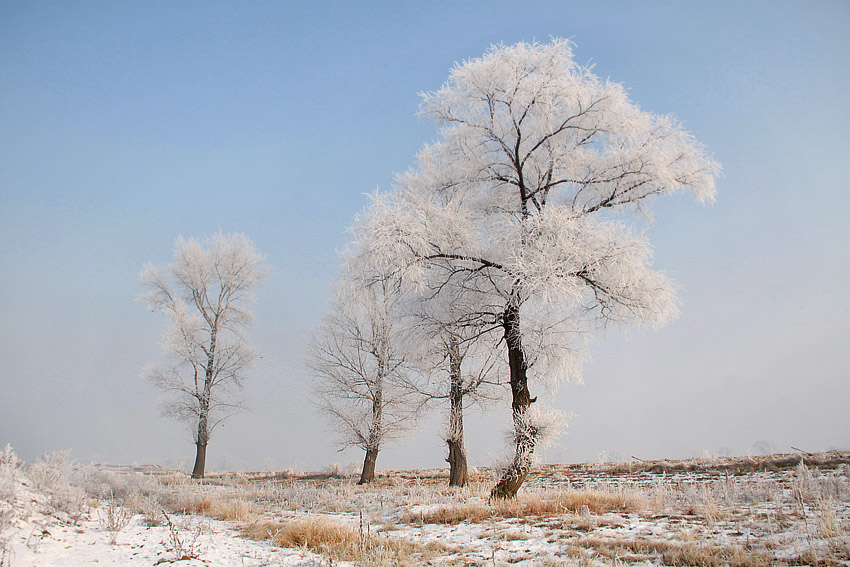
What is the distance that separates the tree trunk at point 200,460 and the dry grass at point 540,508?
57.3ft

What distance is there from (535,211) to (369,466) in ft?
38.1

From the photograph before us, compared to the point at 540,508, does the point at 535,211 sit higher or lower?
higher

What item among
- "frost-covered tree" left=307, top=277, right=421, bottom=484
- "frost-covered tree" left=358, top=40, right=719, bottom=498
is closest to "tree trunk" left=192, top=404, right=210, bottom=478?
"frost-covered tree" left=307, top=277, right=421, bottom=484

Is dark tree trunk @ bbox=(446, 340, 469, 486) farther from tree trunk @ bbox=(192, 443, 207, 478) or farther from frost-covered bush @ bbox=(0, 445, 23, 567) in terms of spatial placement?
tree trunk @ bbox=(192, 443, 207, 478)

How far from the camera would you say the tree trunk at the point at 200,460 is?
2158 centimetres

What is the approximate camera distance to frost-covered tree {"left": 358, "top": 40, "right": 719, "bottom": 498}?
8914 millimetres

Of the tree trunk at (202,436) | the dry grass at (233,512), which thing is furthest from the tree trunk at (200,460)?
the dry grass at (233,512)

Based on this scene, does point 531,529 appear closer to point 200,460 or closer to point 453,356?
point 453,356

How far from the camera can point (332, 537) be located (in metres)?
5.86

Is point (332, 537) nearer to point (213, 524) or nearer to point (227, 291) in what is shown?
point (213, 524)

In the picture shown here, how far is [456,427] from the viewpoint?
543 inches

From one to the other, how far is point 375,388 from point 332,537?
452 inches

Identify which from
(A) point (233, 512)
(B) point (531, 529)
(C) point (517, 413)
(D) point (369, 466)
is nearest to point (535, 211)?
(C) point (517, 413)

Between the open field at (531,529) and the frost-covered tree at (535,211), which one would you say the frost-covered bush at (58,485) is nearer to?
the open field at (531,529)
